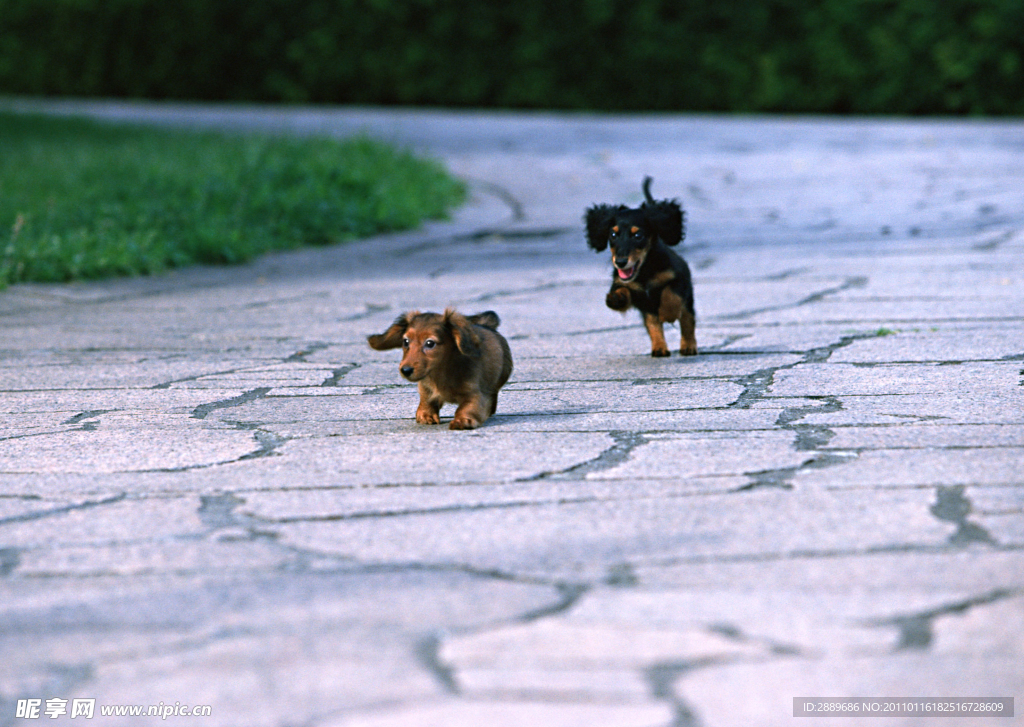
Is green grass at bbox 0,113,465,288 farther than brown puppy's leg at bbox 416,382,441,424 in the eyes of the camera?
Yes

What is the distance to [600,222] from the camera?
Result: 16.6 ft

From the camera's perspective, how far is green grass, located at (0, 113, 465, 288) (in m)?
8.21

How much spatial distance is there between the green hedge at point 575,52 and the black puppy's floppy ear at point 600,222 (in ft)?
50.8

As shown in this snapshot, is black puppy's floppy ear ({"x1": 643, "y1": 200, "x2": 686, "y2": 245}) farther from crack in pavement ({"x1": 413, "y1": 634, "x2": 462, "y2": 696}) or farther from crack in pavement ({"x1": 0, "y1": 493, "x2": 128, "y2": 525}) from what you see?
crack in pavement ({"x1": 413, "y1": 634, "x2": 462, "y2": 696})

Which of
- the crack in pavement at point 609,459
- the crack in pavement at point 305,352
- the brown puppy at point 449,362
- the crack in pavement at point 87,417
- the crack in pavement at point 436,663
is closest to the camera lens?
the crack in pavement at point 436,663

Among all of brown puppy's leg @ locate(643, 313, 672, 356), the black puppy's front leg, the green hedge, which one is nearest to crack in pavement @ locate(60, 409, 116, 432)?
the black puppy's front leg

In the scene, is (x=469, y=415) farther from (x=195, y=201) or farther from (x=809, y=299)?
(x=195, y=201)

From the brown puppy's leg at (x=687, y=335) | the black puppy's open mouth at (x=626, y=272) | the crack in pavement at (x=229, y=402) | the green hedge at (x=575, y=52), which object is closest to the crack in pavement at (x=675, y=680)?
the crack in pavement at (x=229, y=402)

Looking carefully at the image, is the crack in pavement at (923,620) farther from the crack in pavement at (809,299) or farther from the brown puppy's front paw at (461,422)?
the crack in pavement at (809,299)

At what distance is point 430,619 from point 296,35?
22.4 metres

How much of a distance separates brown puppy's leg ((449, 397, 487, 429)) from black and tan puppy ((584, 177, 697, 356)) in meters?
0.97

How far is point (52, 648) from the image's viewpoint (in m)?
2.51

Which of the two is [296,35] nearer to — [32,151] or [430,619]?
[32,151]

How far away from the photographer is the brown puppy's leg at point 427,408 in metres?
4.18
